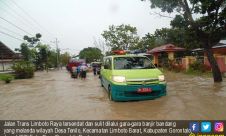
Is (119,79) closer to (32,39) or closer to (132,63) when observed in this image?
(132,63)

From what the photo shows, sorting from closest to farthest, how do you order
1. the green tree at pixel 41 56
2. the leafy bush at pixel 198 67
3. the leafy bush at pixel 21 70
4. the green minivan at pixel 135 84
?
the green minivan at pixel 135 84 < the leafy bush at pixel 198 67 < the leafy bush at pixel 21 70 < the green tree at pixel 41 56

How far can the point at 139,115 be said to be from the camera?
706 cm

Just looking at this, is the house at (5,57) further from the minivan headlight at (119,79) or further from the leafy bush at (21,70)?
the minivan headlight at (119,79)

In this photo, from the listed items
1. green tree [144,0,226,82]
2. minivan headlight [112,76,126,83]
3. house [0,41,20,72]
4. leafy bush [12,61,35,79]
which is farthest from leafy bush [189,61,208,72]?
house [0,41,20,72]

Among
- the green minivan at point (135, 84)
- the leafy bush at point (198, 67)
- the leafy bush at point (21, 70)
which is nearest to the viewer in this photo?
the green minivan at point (135, 84)

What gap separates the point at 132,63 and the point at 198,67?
13.9m

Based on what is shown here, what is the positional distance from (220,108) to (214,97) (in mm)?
2076

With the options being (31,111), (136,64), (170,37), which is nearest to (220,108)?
(136,64)

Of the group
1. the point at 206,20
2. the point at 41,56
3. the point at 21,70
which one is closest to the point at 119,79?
the point at 206,20

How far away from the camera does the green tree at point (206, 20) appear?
13.6 meters

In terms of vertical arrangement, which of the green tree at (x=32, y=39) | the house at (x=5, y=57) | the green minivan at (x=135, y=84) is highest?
the green tree at (x=32, y=39)

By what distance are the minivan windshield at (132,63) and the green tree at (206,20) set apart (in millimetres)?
6054

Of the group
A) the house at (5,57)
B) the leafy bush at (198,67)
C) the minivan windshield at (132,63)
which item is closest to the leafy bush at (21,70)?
the house at (5,57)

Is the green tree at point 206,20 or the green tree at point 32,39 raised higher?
the green tree at point 32,39
